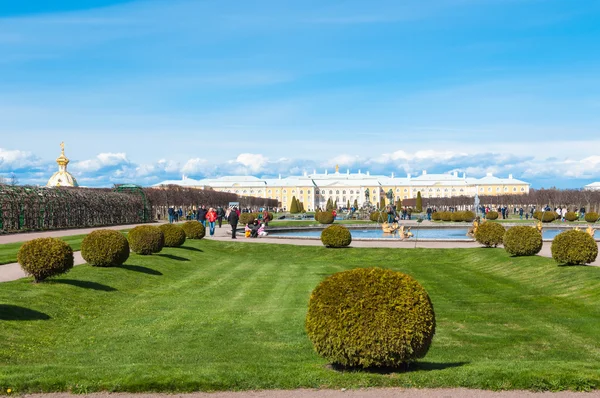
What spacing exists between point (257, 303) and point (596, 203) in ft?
269

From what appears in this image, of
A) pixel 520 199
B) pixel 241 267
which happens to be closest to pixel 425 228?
pixel 241 267

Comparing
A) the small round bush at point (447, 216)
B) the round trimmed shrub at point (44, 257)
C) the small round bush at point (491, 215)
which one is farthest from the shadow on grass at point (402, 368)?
the small round bush at point (491, 215)

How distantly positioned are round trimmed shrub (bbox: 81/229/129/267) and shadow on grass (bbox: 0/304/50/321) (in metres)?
5.62

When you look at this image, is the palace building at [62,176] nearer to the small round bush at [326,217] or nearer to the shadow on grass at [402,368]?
the small round bush at [326,217]

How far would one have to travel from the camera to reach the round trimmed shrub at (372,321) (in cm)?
709

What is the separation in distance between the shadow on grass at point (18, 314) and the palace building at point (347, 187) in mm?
149263

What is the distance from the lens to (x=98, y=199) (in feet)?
147

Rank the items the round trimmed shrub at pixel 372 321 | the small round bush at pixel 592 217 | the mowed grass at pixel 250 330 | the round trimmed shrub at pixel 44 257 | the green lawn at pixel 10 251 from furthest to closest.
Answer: the small round bush at pixel 592 217
the green lawn at pixel 10 251
the round trimmed shrub at pixel 44 257
the mowed grass at pixel 250 330
the round trimmed shrub at pixel 372 321

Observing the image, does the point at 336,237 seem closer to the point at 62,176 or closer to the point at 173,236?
the point at 173,236

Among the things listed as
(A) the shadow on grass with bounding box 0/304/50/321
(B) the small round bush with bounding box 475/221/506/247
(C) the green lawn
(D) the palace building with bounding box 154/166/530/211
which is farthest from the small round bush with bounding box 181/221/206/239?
(D) the palace building with bounding box 154/166/530/211

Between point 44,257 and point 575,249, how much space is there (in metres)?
12.6

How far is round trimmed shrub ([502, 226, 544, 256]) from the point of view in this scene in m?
20.8

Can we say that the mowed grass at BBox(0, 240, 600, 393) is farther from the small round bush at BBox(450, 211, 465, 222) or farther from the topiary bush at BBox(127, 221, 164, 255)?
the small round bush at BBox(450, 211, 465, 222)

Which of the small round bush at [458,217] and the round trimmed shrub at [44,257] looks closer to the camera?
the round trimmed shrub at [44,257]
